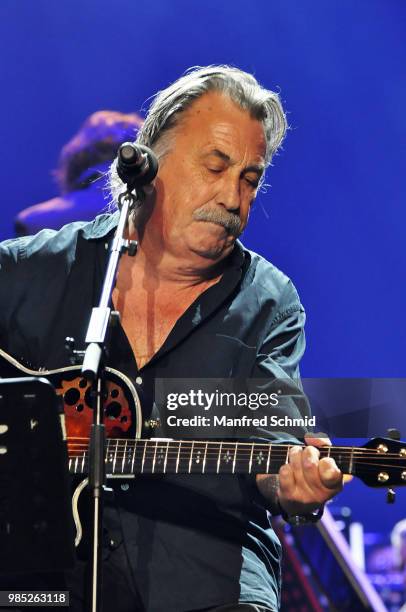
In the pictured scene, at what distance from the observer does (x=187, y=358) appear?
2895 mm

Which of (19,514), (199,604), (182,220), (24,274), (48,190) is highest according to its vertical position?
(48,190)

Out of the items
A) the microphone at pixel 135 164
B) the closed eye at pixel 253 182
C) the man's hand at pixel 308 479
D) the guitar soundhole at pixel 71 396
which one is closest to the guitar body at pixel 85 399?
the guitar soundhole at pixel 71 396

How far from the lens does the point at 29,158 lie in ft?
13.5

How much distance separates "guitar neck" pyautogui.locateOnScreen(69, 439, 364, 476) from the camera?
2553 mm

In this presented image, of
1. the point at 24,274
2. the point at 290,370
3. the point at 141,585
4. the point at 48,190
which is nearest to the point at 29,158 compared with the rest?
the point at 48,190

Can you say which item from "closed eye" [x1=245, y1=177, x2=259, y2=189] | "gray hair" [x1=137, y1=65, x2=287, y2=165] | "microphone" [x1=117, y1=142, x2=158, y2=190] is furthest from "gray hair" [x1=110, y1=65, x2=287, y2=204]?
"microphone" [x1=117, y1=142, x2=158, y2=190]

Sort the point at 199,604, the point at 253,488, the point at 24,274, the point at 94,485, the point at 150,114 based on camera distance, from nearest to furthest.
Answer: the point at 94,485
the point at 199,604
the point at 253,488
the point at 24,274
the point at 150,114

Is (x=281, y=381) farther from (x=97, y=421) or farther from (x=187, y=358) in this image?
(x=97, y=421)

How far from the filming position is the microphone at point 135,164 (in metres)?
2.45

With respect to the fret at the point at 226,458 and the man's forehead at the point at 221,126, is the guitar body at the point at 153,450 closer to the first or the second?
the fret at the point at 226,458

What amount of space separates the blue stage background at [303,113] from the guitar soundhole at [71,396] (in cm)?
141

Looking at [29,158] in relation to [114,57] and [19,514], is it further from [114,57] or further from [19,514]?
[19,514]

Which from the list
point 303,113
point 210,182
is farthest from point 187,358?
point 303,113

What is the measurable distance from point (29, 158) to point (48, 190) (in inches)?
6.9
